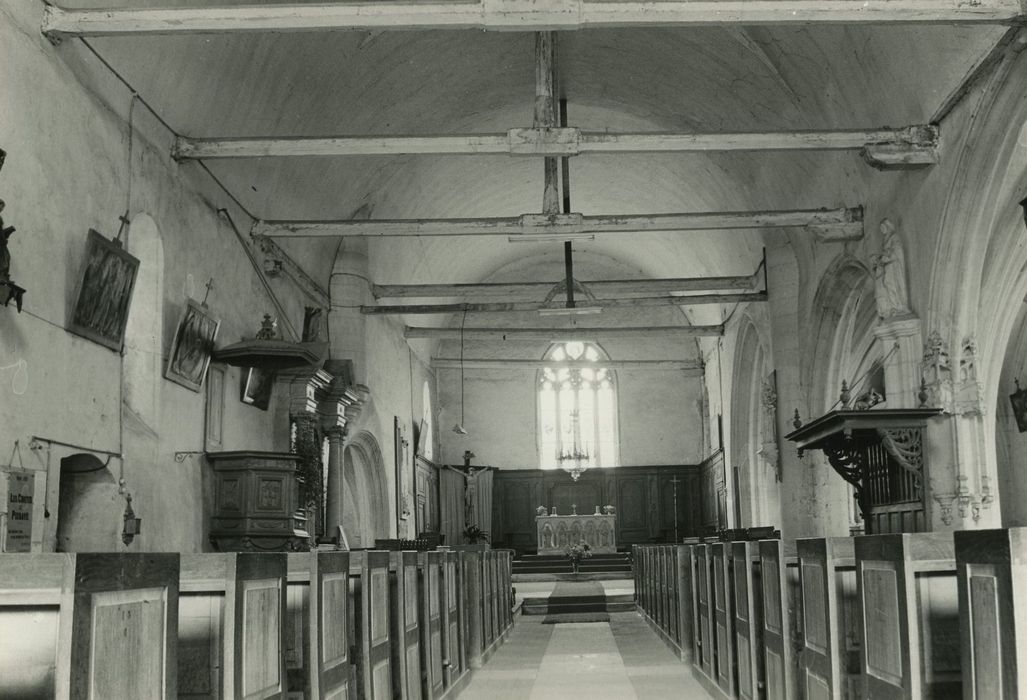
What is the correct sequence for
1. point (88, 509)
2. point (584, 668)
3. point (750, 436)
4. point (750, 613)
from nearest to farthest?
point (750, 613), point (88, 509), point (584, 668), point (750, 436)

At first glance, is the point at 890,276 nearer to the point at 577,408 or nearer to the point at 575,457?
the point at 575,457

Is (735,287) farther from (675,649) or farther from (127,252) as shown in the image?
(127,252)

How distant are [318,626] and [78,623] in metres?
2.17

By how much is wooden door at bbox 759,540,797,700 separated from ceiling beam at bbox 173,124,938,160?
5061 mm

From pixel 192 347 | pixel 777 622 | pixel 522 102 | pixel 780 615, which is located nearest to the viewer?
pixel 780 615

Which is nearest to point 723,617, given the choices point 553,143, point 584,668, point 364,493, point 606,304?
point 584,668

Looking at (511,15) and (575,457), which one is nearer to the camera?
(511,15)

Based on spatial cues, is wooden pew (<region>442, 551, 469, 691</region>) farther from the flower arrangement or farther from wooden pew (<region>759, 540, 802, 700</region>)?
the flower arrangement

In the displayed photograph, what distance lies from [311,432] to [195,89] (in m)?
4.96

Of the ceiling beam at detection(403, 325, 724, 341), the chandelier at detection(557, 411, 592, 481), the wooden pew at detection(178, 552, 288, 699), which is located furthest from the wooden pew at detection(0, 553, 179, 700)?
the chandelier at detection(557, 411, 592, 481)

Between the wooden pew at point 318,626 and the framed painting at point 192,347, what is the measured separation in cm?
536

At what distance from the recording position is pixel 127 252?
8680mm

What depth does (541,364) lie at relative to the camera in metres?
25.4

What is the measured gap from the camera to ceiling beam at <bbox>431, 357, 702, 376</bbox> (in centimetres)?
2616
